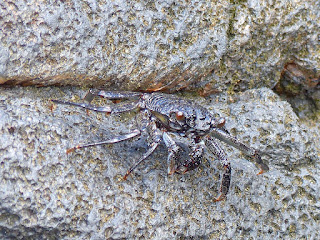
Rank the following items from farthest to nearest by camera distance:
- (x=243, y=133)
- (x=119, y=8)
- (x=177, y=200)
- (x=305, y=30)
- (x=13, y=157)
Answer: (x=305, y=30), (x=243, y=133), (x=119, y=8), (x=177, y=200), (x=13, y=157)

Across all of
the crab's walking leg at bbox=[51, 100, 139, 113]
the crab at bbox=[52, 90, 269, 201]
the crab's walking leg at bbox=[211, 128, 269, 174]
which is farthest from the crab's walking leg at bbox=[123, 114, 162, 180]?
the crab's walking leg at bbox=[211, 128, 269, 174]

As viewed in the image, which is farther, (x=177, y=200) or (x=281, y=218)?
(x=281, y=218)

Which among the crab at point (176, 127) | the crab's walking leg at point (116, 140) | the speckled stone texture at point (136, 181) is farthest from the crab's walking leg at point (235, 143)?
the crab's walking leg at point (116, 140)

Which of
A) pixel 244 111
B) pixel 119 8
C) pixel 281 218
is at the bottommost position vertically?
pixel 281 218

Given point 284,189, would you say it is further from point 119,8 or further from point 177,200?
point 119,8

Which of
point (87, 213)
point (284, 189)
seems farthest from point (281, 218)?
point (87, 213)

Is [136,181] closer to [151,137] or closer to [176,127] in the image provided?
[151,137]
